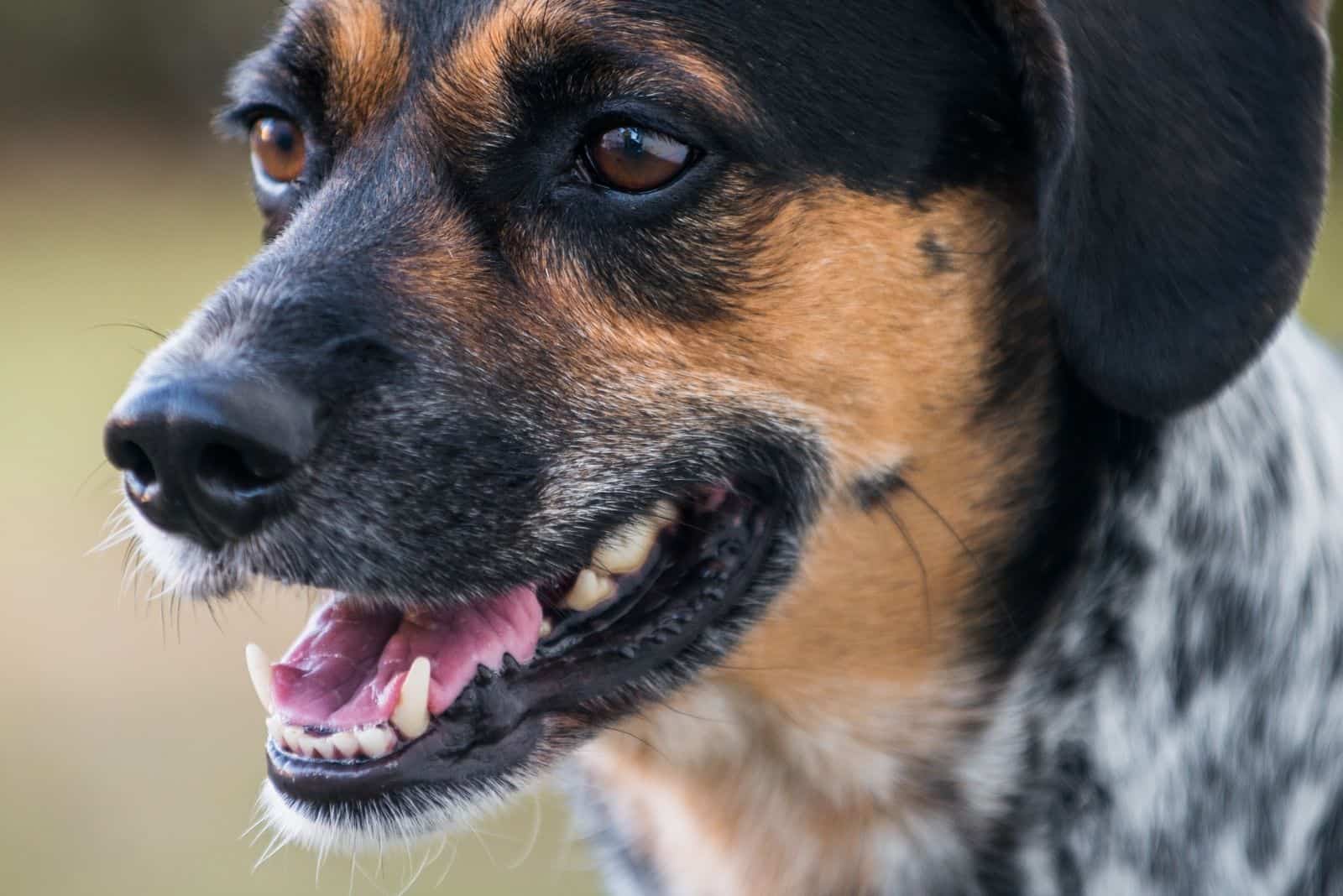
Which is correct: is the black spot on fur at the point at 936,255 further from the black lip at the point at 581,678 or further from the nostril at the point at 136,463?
the nostril at the point at 136,463

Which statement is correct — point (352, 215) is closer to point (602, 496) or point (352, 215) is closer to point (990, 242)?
point (602, 496)

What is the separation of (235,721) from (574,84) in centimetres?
435

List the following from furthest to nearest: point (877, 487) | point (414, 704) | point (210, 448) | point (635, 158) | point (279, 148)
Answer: point (279, 148), point (877, 487), point (635, 158), point (414, 704), point (210, 448)

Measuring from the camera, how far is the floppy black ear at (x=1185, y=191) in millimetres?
2338

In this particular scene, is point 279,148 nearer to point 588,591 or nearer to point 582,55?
point 582,55

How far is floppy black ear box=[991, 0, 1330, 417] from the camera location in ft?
7.67

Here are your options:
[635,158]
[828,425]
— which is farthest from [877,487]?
[635,158]

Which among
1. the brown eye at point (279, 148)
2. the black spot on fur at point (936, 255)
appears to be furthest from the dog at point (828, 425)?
the brown eye at point (279, 148)

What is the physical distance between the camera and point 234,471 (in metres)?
2.25

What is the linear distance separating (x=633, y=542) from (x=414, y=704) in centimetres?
42

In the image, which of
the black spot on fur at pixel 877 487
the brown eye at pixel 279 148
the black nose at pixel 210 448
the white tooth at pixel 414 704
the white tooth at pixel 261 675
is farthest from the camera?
the brown eye at pixel 279 148

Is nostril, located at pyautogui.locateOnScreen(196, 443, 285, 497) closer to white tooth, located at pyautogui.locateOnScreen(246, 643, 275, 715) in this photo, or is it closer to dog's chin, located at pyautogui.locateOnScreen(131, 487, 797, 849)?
dog's chin, located at pyautogui.locateOnScreen(131, 487, 797, 849)

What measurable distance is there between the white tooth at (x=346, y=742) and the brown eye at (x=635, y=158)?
0.90m

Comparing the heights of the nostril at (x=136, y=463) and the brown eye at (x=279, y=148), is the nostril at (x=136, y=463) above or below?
below
